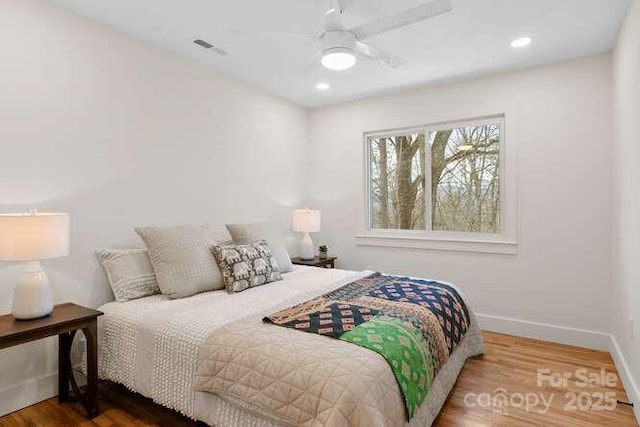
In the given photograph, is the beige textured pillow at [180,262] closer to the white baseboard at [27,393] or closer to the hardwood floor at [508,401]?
the hardwood floor at [508,401]

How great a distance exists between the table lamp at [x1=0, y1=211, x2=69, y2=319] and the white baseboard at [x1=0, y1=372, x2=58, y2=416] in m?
0.55

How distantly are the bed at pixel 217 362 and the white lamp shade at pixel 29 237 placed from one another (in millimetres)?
577

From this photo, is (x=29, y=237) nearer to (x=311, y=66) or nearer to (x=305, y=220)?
(x=311, y=66)

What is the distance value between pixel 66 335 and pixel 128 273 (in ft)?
1.63

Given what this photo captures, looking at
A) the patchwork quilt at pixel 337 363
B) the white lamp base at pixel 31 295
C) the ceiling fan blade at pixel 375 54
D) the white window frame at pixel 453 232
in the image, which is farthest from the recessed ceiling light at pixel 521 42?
the white lamp base at pixel 31 295

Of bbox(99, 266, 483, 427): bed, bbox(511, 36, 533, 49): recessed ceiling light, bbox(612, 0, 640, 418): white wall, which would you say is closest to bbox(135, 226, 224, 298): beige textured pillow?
bbox(99, 266, 483, 427): bed

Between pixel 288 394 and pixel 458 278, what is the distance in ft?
9.05

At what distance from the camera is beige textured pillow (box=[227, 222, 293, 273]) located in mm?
3217

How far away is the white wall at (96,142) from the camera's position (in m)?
2.19

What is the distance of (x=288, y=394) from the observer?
4.78ft

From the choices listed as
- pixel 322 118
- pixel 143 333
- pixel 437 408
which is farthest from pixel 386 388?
pixel 322 118

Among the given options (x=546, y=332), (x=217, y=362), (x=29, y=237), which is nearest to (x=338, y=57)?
(x=217, y=362)

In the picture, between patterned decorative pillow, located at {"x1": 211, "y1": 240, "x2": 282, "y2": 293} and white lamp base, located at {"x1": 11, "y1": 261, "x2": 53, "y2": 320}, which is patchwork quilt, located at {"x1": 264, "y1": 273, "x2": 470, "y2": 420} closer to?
patterned decorative pillow, located at {"x1": 211, "y1": 240, "x2": 282, "y2": 293}

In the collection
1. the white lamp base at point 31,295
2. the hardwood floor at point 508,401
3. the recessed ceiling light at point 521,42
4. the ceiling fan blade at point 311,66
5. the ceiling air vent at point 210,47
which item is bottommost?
the hardwood floor at point 508,401
